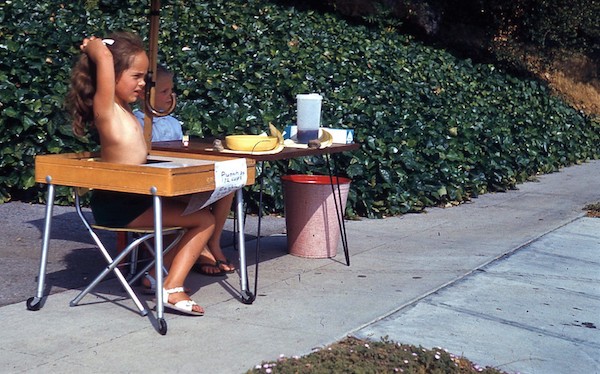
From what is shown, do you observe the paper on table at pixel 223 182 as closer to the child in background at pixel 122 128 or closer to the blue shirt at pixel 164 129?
the child in background at pixel 122 128

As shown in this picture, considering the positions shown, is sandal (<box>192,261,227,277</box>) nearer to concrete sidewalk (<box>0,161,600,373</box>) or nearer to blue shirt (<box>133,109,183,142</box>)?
concrete sidewalk (<box>0,161,600,373</box>)

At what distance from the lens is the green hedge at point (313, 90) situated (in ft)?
27.8

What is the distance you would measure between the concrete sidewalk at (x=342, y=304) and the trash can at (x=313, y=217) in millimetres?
134

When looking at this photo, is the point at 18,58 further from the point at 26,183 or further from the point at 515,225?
the point at 515,225

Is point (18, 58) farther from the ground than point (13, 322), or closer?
farther from the ground

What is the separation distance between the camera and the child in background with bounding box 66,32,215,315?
505 cm

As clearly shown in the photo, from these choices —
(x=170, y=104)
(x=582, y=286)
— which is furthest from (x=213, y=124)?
(x=582, y=286)

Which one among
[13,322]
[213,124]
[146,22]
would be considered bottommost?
[13,322]

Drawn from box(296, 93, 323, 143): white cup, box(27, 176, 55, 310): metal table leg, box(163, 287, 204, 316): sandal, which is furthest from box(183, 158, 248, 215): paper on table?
box(296, 93, 323, 143): white cup

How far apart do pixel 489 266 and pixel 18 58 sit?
465 centimetres

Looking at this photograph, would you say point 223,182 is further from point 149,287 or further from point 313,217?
point 313,217

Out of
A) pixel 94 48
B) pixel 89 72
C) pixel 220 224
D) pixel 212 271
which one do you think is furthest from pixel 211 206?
pixel 94 48

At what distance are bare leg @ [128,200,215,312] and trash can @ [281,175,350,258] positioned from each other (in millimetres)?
1565

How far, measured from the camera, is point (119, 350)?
15.1 ft
